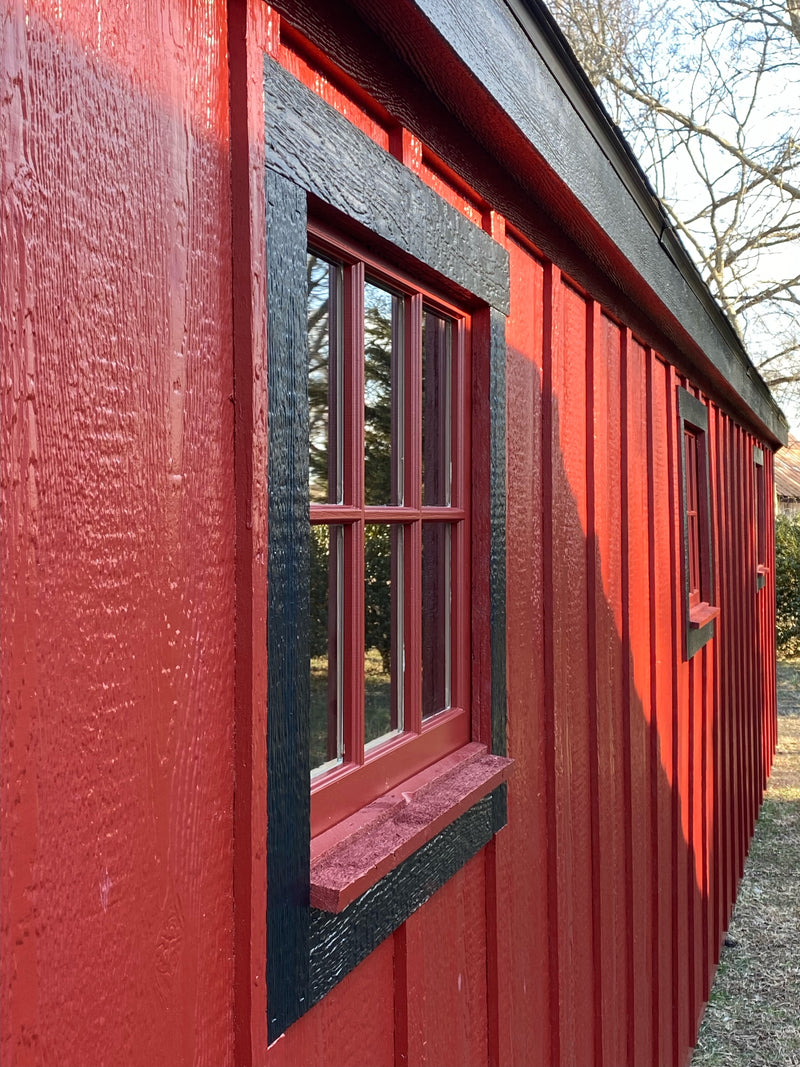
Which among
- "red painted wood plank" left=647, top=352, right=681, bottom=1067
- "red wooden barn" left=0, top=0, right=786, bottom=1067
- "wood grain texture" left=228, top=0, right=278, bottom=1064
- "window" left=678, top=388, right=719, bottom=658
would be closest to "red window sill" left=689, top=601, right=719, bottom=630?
"window" left=678, top=388, right=719, bottom=658

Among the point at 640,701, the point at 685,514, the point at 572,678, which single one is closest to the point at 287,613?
the point at 572,678

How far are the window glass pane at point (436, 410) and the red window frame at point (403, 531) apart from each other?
0.02 meters

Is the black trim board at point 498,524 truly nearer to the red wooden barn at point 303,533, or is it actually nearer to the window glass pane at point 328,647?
the red wooden barn at point 303,533

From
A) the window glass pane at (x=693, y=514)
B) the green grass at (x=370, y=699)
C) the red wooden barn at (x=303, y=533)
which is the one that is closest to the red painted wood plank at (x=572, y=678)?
the red wooden barn at (x=303, y=533)

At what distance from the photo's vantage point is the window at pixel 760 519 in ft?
28.4

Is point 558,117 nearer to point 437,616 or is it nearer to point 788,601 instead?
point 437,616

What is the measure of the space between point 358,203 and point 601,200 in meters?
1.26

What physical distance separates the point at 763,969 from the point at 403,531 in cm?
452

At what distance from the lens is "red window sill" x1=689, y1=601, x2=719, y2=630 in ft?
14.3

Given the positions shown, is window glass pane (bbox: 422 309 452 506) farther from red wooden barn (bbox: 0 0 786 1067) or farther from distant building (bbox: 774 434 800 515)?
distant building (bbox: 774 434 800 515)

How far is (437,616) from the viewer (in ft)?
5.98

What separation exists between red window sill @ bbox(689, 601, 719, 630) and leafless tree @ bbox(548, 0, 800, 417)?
38.7 feet

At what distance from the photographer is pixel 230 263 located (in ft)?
3.59

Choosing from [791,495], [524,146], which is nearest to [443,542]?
[524,146]
